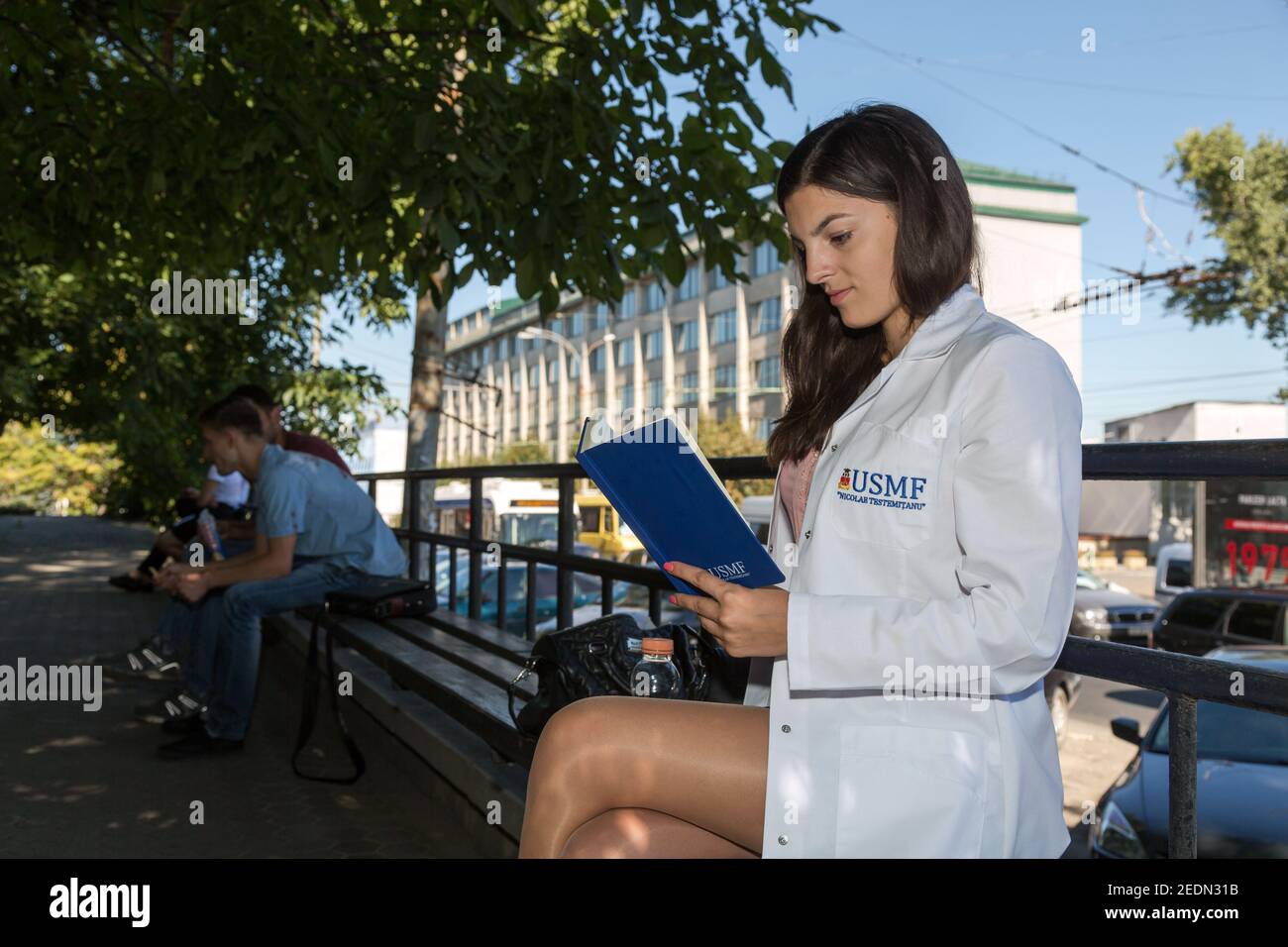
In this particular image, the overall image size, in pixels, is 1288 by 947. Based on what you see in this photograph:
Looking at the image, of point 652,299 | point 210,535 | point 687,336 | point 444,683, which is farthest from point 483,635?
point 652,299

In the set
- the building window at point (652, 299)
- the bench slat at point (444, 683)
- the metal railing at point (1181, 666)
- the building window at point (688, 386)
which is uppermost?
the building window at point (652, 299)

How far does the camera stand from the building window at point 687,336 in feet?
236

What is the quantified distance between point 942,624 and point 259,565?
4.71m

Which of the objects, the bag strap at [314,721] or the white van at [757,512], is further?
the white van at [757,512]

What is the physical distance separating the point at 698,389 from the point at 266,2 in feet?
212

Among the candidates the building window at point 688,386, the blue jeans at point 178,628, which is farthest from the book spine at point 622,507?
the building window at point 688,386

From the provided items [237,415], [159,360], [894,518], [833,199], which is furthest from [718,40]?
[159,360]

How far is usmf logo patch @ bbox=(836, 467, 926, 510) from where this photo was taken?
2.00 metres

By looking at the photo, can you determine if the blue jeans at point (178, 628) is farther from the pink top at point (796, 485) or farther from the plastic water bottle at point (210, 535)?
the pink top at point (796, 485)

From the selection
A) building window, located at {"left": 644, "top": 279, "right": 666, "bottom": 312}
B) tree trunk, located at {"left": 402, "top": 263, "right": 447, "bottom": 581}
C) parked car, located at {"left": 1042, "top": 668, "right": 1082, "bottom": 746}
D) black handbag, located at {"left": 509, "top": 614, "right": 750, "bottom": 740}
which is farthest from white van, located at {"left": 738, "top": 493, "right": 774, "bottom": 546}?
building window, located at {"left": 644, "top": 279, "right": 666, "bottom": 312}

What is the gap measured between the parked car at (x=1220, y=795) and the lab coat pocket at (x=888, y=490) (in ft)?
12.8

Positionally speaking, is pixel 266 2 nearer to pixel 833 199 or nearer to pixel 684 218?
pixel 684 218

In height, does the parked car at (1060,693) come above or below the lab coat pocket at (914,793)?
below

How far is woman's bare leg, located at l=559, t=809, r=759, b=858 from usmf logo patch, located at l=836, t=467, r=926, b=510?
67 cm
